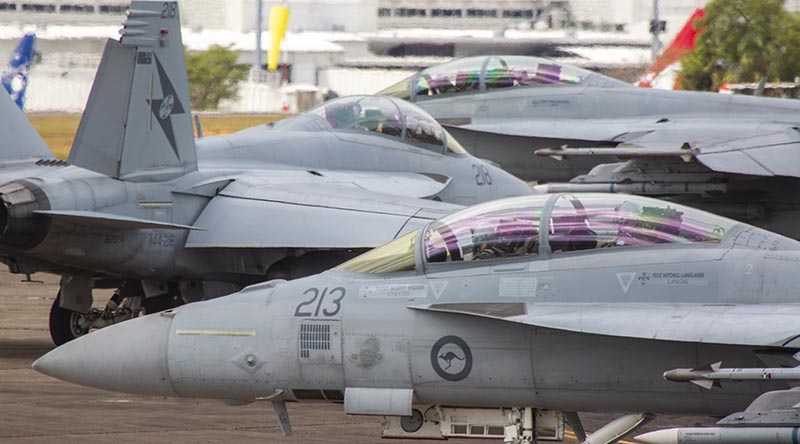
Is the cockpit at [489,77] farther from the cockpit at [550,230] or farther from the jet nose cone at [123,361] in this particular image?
the jet nose cone at [123,361]

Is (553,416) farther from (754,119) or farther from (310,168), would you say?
(754,119)

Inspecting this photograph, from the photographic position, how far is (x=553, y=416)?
28.5 ft

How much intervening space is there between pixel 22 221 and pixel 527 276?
22.5 ft

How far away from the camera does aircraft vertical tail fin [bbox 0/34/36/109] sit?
50656 millimetres

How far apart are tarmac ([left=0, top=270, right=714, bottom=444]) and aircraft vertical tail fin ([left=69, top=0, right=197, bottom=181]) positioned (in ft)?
8.16

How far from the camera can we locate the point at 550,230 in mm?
8617

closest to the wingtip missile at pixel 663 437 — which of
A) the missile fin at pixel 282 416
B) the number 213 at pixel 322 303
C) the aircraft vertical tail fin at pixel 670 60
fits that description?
the number 213 at pixel 322 303

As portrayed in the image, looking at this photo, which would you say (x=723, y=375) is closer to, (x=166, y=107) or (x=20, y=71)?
(x=166, y=107)

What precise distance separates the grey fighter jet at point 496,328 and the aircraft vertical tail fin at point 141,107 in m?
5.74

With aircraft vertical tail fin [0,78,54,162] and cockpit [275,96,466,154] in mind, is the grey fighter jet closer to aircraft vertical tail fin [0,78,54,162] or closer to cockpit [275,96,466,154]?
aircraft vertical tail fin [0,78,54,162]

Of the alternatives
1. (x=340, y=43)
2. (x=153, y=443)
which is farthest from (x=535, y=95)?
(x=340, y=43)

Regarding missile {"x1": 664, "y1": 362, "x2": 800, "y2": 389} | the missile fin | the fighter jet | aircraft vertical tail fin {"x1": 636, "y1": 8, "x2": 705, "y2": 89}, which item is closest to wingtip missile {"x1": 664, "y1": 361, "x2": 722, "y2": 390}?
missile {"x1": 664, "y1": 362, "x2": 800, "y2": 389}

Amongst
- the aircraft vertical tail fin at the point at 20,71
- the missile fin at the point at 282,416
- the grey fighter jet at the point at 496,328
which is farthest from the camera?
the aircraft vertical tail fin at the point at 20,71

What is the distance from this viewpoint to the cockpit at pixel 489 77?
2228cm
